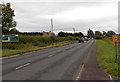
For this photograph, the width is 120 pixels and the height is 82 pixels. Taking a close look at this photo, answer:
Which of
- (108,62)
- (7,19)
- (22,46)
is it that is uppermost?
(7,19)

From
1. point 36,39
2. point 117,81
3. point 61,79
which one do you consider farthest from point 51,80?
point 36,39

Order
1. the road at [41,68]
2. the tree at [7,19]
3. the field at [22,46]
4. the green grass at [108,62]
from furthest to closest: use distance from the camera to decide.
Result: the tree at [7,19], the field at [22,46], the green grass at [108,62], the road at [41,68]

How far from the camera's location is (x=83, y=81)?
27.0 feet

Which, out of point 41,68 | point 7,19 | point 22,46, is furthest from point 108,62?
point 7,19

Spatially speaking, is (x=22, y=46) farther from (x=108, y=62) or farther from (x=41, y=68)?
(x=41, y=68)

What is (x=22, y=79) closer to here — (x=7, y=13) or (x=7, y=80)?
(x=7, y=80)

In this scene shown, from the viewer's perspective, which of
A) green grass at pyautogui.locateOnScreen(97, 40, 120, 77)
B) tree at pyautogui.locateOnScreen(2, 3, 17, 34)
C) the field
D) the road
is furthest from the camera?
tree at pyautogui.locateOnScreen(2, 3, 17, 34)

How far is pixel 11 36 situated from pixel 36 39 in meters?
10.7

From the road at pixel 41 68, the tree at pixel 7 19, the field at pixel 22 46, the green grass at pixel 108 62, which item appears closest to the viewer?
the road at pixel 41 68

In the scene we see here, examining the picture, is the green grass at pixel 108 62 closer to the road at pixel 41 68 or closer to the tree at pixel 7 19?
the road at pixel 41 68

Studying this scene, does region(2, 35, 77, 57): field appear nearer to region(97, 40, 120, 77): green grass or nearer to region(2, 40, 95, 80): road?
region(2, 40, 95, 80): road

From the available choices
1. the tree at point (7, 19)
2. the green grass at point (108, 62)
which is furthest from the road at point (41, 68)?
the tree at point (7, 19)

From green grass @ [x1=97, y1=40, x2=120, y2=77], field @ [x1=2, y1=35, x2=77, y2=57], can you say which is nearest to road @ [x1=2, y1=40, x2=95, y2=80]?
green grass @ [x1=97, y1=40, x2=120, y2=77]

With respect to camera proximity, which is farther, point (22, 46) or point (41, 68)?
point (22, 46)
